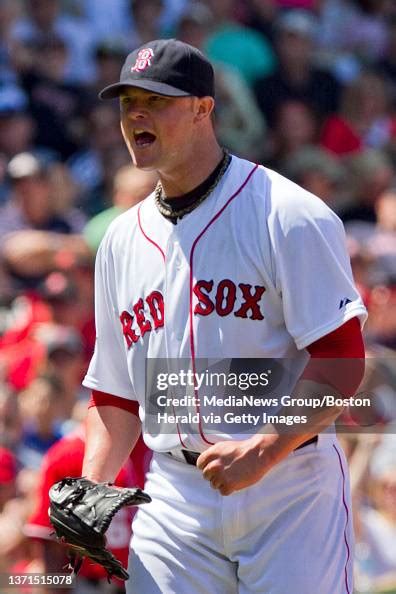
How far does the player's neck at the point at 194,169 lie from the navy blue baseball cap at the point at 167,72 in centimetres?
15

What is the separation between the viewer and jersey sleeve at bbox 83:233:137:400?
3.66 meters

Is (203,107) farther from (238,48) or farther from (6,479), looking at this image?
(238,48)

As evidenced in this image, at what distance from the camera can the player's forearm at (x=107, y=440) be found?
11.7 feet

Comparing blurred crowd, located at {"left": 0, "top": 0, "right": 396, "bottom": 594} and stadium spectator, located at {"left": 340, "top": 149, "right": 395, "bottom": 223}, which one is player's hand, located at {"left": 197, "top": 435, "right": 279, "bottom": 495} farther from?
stadium spectator, located at {"left": 340, "top": 149, "right": 395, "bottom": 223}

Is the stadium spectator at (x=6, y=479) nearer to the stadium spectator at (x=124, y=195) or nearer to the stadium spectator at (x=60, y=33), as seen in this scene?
the stadium spectator at (x=124, y=195)

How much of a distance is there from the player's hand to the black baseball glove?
265 millimetres

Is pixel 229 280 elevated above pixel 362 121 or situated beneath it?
elevated above

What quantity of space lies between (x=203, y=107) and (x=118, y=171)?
450 centimetres

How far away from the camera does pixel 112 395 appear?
3.68 metres

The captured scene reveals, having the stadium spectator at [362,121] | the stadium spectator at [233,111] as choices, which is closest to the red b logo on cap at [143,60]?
the stadium spectator at [233,111]

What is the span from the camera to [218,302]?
337cm

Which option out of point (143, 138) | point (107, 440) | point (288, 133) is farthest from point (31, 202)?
point (143, 138)

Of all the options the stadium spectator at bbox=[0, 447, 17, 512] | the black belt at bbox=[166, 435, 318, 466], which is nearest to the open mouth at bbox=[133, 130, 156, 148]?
the black belt at bbox=[166, 435, 318, 466]

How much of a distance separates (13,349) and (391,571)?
7.47 ft
